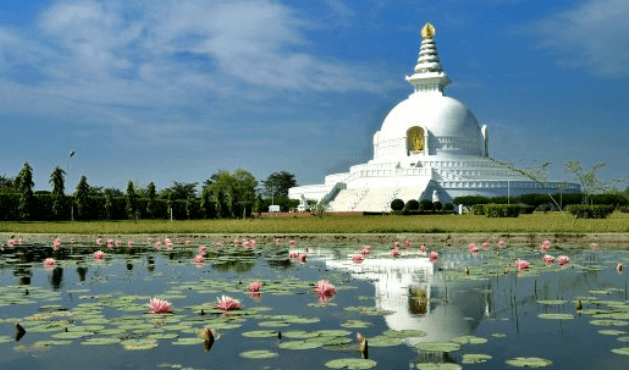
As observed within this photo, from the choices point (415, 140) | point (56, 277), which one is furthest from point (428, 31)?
point (56, 277)

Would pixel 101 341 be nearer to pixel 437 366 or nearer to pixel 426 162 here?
pixel 437 366

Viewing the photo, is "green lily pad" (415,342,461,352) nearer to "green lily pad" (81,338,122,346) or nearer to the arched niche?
"green lily pad" (81,338,122,346)

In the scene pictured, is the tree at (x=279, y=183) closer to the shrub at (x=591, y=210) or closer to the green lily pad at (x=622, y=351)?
the shrub at (x=591, y=210)

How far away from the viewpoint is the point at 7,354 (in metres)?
4.67

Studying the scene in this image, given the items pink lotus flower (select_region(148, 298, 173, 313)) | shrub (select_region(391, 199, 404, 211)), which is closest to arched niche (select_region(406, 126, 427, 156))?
shrub (select_region(391, 199, 404, 211))

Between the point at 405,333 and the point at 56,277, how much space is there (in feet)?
22.5

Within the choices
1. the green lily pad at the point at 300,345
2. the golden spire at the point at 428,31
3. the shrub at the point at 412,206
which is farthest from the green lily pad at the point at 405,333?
the golden spire at the point at 428,31

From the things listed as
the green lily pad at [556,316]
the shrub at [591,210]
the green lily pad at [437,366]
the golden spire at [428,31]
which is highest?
the golden spire at [428,31]

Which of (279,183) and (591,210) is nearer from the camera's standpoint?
(591,210)

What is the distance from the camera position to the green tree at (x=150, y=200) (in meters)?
48.3

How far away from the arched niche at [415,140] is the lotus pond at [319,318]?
187 ft

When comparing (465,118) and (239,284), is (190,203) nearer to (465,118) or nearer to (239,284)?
(465,118)

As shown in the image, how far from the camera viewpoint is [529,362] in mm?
4281

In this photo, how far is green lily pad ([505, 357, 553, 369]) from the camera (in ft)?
13.9
